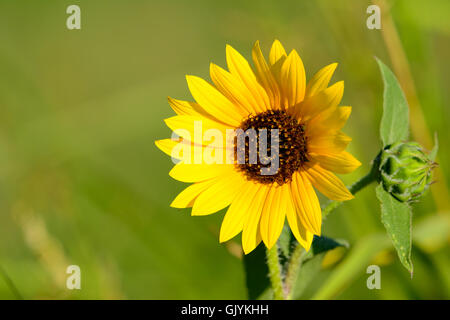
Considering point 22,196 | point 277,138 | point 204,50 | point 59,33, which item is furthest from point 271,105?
point 59,33

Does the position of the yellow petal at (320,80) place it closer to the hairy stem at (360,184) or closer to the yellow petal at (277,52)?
the yellow petal at (277,52)

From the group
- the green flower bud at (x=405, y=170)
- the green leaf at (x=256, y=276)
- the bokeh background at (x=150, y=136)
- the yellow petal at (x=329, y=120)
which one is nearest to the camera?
the yellow petal at (x=329, y=120)

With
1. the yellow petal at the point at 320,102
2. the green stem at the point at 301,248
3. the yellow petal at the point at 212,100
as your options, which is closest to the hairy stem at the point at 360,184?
the green stem at the point at 301,248

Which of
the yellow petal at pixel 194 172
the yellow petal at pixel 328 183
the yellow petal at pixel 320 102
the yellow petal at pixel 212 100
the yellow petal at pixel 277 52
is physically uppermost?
the yellow petal at pixel 277 52

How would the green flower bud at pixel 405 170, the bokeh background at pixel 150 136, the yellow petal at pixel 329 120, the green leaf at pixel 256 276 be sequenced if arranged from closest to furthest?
1. the yellow petal at pixel 329 120
2. the green flower bud at pixel 405 170
3. the green leaf at pixel 256 276
4. the bokeh background at pixel 150 136

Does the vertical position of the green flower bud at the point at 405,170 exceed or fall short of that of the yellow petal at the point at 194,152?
it falls short

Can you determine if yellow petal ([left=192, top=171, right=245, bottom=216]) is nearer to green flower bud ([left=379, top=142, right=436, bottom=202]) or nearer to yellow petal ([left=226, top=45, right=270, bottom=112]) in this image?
yellow petal ([left=226, top=45, right=270, bottom=112])

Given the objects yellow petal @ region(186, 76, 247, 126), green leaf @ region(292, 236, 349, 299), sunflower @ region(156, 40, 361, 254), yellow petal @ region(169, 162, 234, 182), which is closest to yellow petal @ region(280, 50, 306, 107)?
sunflower @ region(156, 40, 361, 254)
